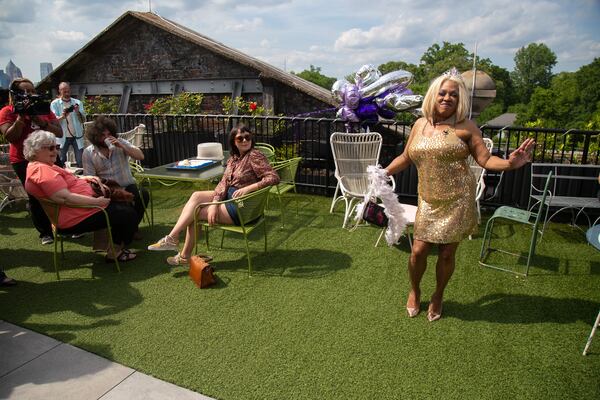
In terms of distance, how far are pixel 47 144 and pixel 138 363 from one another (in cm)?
207

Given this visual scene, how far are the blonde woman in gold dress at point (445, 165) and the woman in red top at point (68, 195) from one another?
2.66 m

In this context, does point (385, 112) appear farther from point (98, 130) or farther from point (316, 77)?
point (316, 77)

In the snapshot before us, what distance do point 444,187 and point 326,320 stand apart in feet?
4.05

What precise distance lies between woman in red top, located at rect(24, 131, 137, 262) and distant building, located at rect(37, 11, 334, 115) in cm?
734

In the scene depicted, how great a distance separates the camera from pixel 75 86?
46.5 ft

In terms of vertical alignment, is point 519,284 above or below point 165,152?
below

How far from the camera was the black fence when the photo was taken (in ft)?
16.4

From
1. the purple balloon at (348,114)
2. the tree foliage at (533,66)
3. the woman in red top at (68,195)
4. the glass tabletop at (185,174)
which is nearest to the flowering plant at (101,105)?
the glass tabletop at (185,174)

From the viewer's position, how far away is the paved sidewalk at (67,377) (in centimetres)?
219

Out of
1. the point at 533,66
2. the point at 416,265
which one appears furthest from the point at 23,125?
the point at 533,66

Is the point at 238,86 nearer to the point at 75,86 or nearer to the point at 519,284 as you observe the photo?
the point at 75,86

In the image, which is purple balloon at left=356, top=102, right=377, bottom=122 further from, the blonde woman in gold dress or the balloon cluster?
the blonde woman in gold dress

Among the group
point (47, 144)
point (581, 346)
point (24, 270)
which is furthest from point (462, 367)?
point (24, 270)

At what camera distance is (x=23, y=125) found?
164 inches
